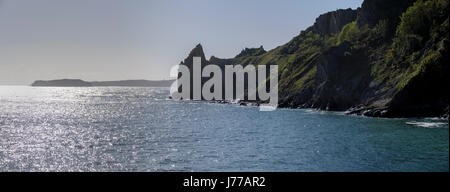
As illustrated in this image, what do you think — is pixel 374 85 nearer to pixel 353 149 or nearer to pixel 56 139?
pixel 353 149

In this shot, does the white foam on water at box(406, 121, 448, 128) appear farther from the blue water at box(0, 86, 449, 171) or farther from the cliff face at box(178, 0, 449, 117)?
the cliff face at box(178, 0, 449, 117)

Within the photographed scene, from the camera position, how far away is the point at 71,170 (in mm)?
48125

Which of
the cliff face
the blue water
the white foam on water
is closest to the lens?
the blue water

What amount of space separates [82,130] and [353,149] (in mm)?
58152

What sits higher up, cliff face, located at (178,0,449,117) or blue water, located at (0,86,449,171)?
cliff face, located at (178,0,449,117)

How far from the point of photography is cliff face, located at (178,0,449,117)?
10431 cm

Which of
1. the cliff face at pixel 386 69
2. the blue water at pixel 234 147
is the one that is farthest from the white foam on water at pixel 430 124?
the cliff face at pixel 386 69

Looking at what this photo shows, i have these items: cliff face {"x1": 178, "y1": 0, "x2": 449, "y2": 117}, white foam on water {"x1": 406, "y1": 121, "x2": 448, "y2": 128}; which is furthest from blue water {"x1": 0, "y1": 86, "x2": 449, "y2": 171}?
cliff face {"x1": 178, "y1": 0, "x2": 449, "y2": 117}

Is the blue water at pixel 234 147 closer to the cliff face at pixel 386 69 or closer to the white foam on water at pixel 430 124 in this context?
the white foam on water at pixel 430 124

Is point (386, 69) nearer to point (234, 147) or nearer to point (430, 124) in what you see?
point (430, 124)

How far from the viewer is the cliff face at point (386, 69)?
104 m

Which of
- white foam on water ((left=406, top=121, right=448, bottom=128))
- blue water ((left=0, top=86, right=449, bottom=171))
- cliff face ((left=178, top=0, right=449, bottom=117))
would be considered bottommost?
blue water ((left=0, top=86, right=449, bottom=171))

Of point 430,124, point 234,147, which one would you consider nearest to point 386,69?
point 430,124
